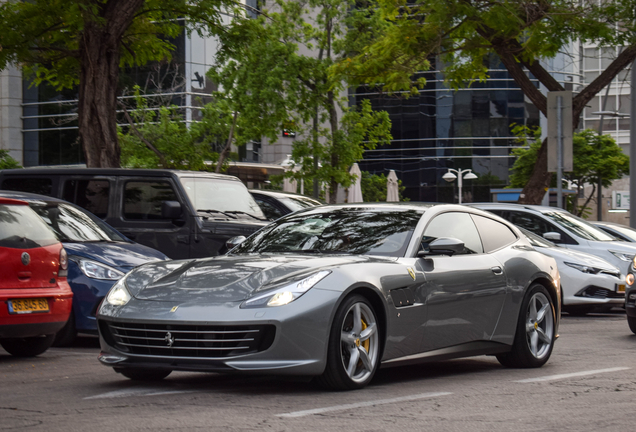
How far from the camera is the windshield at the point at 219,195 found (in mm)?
13711

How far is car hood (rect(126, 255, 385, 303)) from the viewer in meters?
6.48

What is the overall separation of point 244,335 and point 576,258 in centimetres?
999

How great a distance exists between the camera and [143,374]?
7.15 m

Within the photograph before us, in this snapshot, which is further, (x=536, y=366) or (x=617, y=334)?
(x=617, y=334)

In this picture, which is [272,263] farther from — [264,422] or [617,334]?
[617,334]

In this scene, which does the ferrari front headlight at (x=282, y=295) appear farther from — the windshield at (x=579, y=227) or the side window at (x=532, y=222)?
the windshield at (x=579, y=227)

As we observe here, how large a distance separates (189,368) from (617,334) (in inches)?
291

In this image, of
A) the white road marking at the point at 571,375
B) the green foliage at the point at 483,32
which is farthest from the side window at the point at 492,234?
the green foliage at the point at 483,32

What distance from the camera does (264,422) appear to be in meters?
5.45

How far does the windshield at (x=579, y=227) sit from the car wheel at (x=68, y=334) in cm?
908

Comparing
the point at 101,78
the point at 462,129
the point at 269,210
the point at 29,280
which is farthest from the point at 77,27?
the point at 462,129

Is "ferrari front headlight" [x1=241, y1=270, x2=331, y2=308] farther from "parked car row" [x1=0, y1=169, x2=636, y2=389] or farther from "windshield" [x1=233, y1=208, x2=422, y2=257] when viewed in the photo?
"windshield" [x1=233, y1=208, x2=422, y2=257]

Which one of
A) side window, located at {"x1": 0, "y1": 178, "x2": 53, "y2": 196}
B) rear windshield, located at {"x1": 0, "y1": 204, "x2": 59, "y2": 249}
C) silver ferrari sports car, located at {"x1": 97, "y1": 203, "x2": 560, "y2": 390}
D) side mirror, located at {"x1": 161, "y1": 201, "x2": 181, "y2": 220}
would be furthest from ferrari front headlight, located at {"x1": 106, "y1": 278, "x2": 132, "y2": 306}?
side window, located at {"x1": 0, "y1": 178, "x2": 53, "y2": 196}

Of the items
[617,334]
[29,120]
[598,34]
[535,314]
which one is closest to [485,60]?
[598,34]
